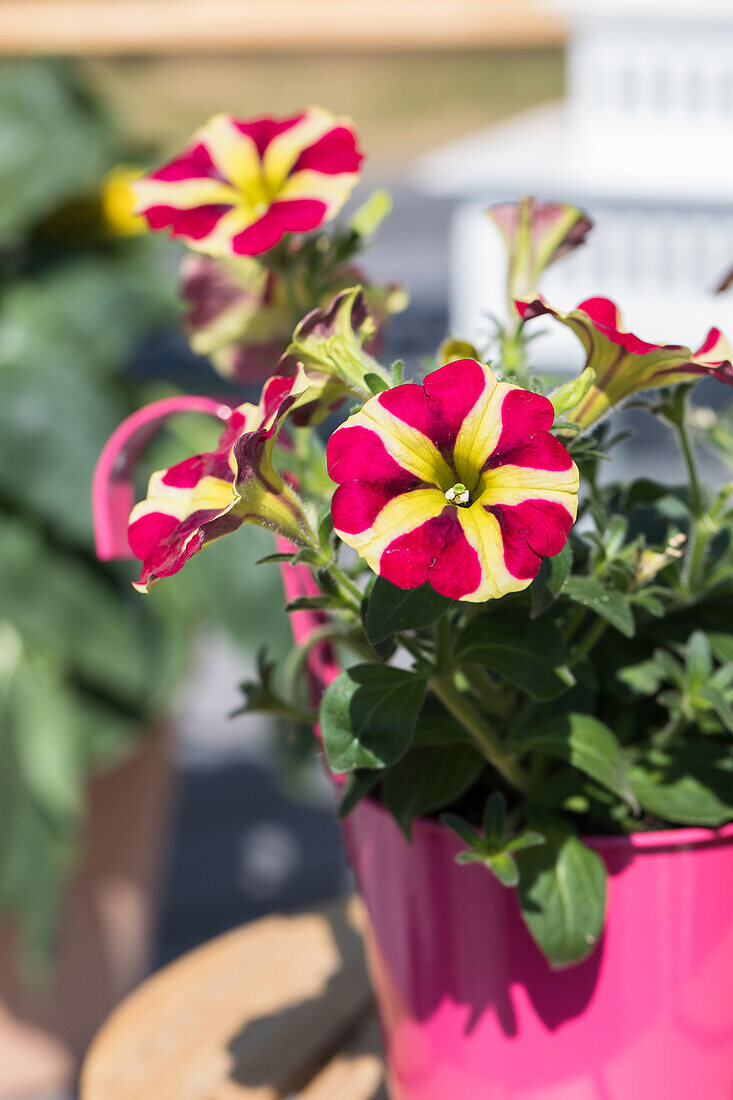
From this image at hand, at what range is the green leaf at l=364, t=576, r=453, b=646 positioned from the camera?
0.87ft

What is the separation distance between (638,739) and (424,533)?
0.18 metres

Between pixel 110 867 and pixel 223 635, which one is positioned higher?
pixel 223 635

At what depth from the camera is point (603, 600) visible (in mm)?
298

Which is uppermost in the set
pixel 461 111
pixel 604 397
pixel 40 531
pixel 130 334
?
pixel 461 111

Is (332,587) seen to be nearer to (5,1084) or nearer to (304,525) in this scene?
(304,525)

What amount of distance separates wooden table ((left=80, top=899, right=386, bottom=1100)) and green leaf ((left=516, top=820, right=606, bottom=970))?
200 mm

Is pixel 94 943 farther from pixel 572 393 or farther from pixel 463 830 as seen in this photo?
pixel 572 393

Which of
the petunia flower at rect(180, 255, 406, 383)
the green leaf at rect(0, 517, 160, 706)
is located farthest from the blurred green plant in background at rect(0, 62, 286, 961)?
the petunia flower at rect(180, 255, 406, 383)

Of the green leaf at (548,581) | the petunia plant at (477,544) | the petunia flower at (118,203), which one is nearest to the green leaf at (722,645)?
the petunia plant at (477,544)

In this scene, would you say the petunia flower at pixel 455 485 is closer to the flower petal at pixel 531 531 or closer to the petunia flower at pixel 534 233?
the flower petal at pixel 531 531

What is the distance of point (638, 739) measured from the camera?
1.28 ft

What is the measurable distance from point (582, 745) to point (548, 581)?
0.07 metres

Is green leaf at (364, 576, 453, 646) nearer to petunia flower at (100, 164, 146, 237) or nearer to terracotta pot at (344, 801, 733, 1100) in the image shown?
terracotta pot at (344, 801, 733, 1100)

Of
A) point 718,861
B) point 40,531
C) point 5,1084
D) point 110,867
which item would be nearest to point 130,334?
point 40,531
